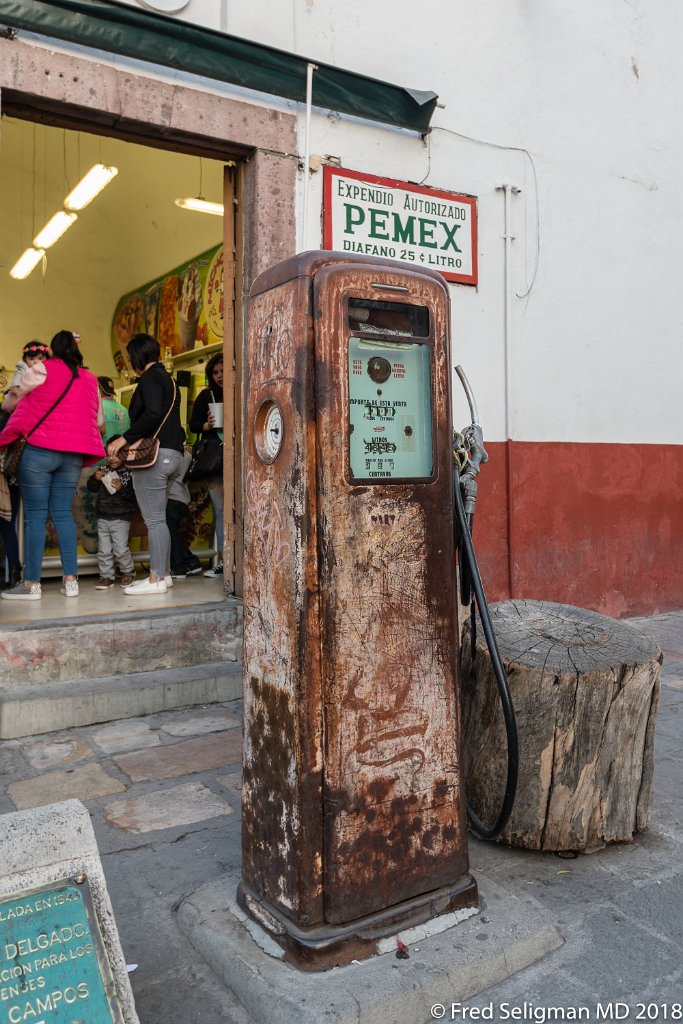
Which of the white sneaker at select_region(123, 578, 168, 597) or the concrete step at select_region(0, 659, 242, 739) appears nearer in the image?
the concrete step at select_region(0, 659, 242, 739)

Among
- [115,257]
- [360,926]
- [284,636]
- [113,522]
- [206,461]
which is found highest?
[115,257]

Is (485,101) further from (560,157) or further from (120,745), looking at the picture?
(120,745)

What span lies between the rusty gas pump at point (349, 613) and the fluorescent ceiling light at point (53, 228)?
717 centimetres

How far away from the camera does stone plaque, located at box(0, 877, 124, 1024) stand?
1531 mm

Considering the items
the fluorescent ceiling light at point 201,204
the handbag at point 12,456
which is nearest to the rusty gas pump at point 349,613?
the handbag at point 12,456

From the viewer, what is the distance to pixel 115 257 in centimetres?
1028

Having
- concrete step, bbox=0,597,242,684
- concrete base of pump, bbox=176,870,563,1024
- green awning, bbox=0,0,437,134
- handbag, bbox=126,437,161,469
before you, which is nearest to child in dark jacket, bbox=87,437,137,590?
handbag, bbox=126,437,161,469

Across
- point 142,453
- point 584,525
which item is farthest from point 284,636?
point 584,525

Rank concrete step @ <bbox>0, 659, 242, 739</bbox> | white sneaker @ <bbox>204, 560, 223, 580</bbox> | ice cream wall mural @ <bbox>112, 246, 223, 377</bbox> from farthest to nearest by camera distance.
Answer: ice cream wall mural @ <bbox>112, 246, 223, 377</bbox>
white sneaker @ <bbox>204, 560, 223, 580</bbox>
concrete step @ <bbox>0, 659, 242, 739</bbox>

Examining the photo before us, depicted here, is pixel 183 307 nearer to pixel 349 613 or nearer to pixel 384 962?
pixel 349 613

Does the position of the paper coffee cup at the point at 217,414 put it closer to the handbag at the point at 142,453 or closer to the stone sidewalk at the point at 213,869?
the handbag at the point at 142,453

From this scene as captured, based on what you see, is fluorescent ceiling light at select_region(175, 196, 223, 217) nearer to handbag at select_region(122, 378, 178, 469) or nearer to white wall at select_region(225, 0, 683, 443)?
white wall at select_region(225, 0, 683, 443)

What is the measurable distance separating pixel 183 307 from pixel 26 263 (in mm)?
2675

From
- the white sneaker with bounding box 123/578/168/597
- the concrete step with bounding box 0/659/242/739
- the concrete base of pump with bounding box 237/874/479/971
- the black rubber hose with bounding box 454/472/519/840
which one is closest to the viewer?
the concrete base of pump with bounding box 237/874/479/971
